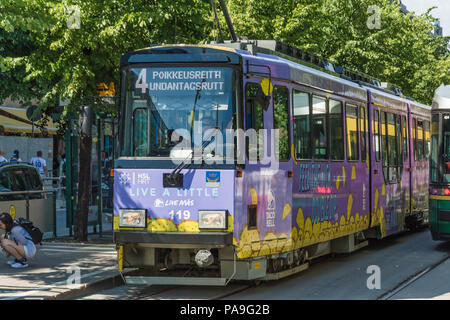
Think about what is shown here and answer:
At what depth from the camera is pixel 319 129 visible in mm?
11734

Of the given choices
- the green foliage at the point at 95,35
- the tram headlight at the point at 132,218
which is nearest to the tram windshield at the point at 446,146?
the green foliage at the point at 95,35

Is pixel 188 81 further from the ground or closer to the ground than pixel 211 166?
further from the ground

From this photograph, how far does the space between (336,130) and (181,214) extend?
4.01 metres

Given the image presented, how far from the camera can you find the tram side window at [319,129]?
38.0 ft

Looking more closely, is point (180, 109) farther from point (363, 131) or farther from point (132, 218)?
point (363, 131)

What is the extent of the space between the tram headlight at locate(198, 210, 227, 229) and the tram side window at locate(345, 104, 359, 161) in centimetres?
440

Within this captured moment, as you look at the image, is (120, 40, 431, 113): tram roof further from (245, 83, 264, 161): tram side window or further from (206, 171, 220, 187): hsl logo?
(206, 171, 220, 187): hsl logo

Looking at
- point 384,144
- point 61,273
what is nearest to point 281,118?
point 61,273

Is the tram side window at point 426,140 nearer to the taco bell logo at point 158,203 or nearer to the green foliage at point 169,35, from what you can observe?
the green foliage at point 169,35

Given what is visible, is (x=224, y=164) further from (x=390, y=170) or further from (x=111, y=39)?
(x=390, y=170)

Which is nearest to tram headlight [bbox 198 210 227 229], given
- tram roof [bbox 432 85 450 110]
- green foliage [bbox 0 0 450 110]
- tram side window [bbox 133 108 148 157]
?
tram side window [bbox 133 108 148 157]

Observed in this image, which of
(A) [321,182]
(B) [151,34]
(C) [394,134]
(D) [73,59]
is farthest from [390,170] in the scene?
(D) [73,59]

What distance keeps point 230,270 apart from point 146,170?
1.66 m
